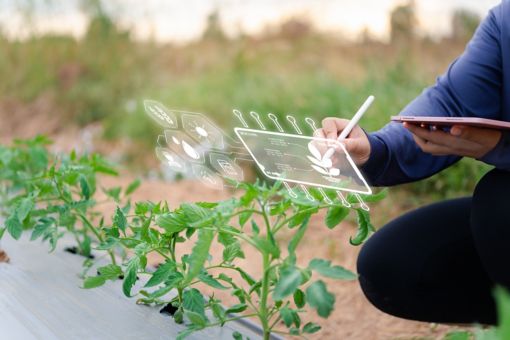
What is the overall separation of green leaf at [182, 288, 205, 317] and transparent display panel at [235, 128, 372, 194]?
0.28m

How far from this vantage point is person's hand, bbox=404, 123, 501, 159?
135 centimetres

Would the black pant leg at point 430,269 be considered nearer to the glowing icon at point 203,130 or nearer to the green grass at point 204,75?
the glowing icon at point 203,130

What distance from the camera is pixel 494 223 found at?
150 cm

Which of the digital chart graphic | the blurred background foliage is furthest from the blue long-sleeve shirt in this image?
the blurred background foliage

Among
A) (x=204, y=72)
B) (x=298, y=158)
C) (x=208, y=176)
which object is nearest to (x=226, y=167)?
(x=208, y=176)

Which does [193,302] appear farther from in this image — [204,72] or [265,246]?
[204,72]

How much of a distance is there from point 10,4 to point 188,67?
2.03m

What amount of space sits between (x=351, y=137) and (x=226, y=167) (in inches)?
11.3

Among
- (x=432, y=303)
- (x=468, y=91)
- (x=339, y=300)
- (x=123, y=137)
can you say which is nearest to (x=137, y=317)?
(x=432, y=303)

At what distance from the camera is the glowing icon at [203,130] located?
1410mm

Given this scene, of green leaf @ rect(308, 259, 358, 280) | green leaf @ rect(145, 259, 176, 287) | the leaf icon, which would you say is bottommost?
green leaf @ rect(145, 259, 176, 287)

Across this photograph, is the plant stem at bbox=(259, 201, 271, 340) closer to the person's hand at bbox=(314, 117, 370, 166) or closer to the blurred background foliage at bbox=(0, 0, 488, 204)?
the person's hand at bbox=(314, 117, 370, 166)

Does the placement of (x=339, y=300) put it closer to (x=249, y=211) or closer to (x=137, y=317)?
(x=137, y=317)

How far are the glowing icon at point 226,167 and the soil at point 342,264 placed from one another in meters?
0.93
